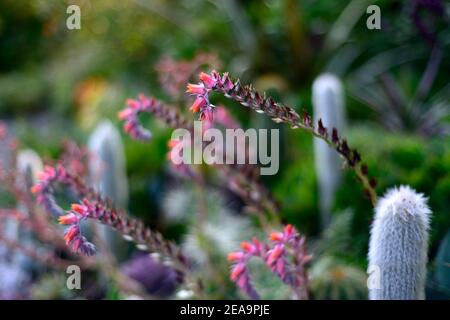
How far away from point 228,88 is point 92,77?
320 cm

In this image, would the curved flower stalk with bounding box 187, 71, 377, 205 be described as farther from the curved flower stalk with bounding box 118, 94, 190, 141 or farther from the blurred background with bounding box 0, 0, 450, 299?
the blurred background with bounding box 0, 0, 450, 299

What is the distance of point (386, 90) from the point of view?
254 centimetres

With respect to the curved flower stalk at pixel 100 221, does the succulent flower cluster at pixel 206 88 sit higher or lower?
higher

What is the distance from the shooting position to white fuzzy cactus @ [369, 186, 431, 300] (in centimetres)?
88

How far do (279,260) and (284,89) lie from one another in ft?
5.41

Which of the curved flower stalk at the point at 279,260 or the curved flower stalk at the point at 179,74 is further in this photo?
the curved flower stalk at the point at 179,74

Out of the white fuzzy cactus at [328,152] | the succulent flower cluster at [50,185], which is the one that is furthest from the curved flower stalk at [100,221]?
the white fuzzy cactus at [328,152]

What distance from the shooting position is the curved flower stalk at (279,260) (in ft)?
3.10

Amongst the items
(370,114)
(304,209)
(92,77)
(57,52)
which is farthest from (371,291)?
(57,52)

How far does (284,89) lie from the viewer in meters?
2.54

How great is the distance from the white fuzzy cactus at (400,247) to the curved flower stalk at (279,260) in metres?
0.13

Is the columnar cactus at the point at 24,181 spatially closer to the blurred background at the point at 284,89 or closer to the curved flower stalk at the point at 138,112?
the blurred background at the point at 284,89

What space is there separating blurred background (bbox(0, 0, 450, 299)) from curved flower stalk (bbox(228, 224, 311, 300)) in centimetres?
19

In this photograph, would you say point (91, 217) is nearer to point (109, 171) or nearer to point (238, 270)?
point (238, 270)
